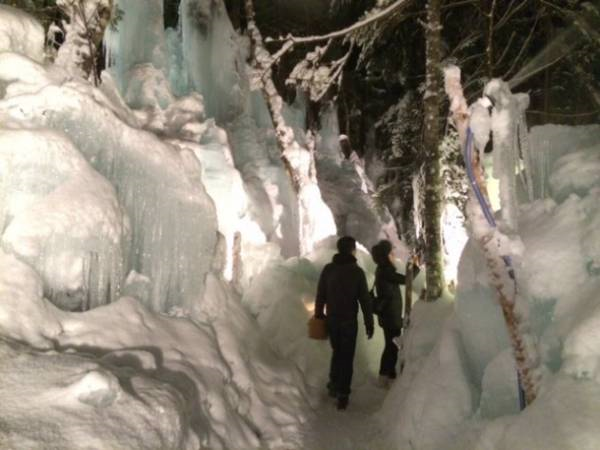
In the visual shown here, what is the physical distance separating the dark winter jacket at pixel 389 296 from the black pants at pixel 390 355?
0.07 metres

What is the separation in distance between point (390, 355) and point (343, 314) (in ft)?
3.96

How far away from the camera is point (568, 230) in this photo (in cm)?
378

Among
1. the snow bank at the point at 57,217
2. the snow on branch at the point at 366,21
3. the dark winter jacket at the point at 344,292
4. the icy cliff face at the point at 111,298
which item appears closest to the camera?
the icy cliff face at the point at 111,298

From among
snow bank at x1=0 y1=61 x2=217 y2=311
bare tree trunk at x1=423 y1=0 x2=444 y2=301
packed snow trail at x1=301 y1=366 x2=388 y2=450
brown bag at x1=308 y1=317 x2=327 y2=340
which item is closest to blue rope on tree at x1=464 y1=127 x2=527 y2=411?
packed snow trail at x1=301 y1=366 x2=388 y2=450

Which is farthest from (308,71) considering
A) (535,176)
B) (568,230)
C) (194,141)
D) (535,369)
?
(535,369)

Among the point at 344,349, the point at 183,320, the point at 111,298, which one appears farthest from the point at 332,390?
the point at 111,298

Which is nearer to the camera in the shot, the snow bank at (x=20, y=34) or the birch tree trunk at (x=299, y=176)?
the snow bank at (x=20, y=34)

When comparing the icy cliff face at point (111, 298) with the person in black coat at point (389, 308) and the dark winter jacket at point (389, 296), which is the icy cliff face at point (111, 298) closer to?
the person in black coat at point (389, 308)

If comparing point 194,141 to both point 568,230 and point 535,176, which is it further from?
point 568,230

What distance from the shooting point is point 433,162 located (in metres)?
7.64

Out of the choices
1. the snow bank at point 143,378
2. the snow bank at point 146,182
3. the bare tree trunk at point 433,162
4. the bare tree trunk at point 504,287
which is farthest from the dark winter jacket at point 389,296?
the bare tree trunk at point 504,287

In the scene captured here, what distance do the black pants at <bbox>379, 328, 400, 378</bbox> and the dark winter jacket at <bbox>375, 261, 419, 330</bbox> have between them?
7cm

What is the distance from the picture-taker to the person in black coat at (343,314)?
5.85m

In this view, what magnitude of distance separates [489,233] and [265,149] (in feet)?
36.9
